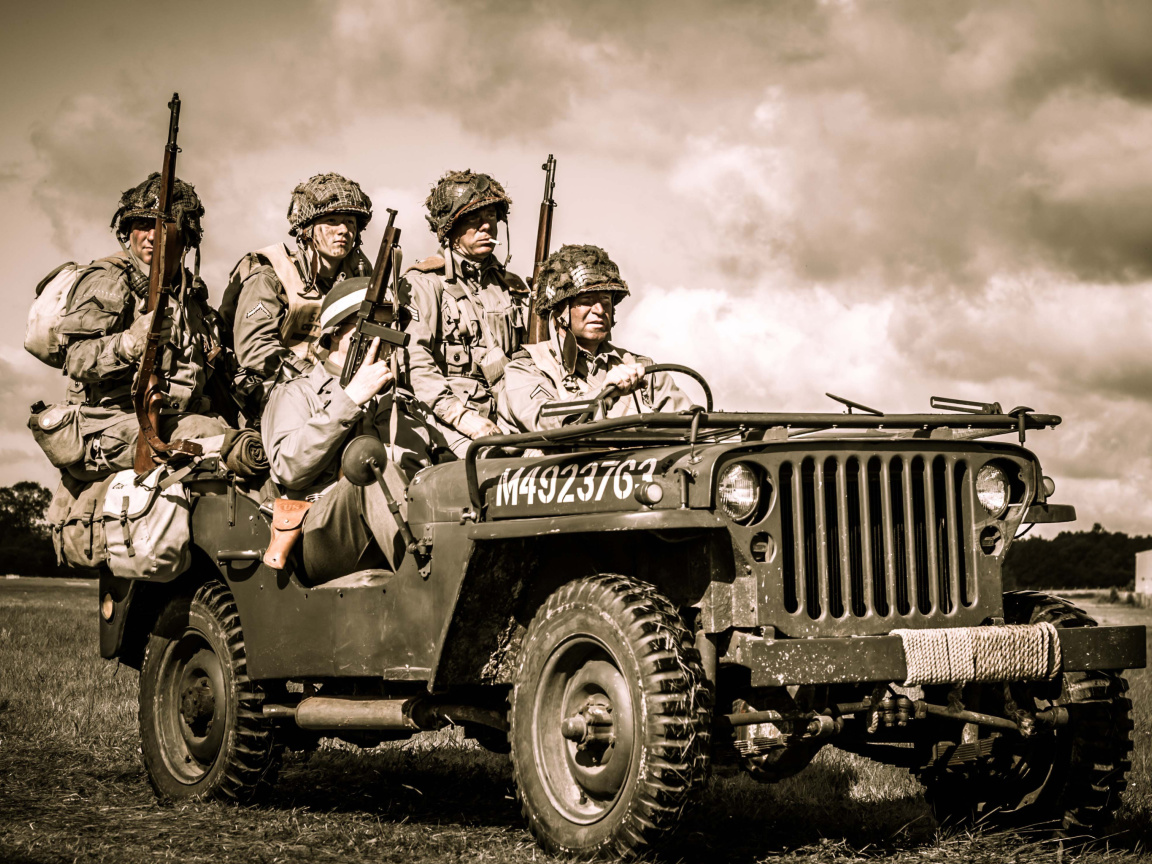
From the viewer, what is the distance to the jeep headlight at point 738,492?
191 inches

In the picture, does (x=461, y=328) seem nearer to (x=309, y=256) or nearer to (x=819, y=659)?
(x=309, y=256)

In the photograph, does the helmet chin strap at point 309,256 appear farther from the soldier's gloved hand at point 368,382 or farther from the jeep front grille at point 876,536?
the jeep front grille at point 876,536

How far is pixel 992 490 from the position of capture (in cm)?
540

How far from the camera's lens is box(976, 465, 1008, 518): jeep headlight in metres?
5.37

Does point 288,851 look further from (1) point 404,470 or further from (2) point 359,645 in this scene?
(1) point 404,470

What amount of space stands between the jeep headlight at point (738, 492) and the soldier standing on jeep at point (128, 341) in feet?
12.6

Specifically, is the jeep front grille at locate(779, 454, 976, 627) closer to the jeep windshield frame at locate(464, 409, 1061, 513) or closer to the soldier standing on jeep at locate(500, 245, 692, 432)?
the jeep windshield frame at locate(464, 409, 1061, 513)

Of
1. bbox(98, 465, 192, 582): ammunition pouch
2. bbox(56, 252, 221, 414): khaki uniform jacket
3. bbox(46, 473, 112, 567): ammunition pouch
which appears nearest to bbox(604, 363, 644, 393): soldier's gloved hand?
bbox(98, 465, 192, 582): ammunition pouch

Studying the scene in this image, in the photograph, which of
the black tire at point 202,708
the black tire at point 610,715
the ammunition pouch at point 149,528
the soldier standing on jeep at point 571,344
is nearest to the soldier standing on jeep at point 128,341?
the ammunition pouch at point 149,528

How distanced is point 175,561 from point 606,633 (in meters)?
3.09

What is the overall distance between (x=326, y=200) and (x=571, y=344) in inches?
82.6

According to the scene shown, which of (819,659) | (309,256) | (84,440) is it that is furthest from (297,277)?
(819,659)

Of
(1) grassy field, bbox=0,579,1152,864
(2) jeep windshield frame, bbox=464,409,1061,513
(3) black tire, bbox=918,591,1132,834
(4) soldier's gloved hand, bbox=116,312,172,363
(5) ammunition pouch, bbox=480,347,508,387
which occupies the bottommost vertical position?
(1) grassy field, bbox=0,579,1152,864

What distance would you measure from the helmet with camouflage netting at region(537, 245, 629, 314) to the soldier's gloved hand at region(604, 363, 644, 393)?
858 millimetres
